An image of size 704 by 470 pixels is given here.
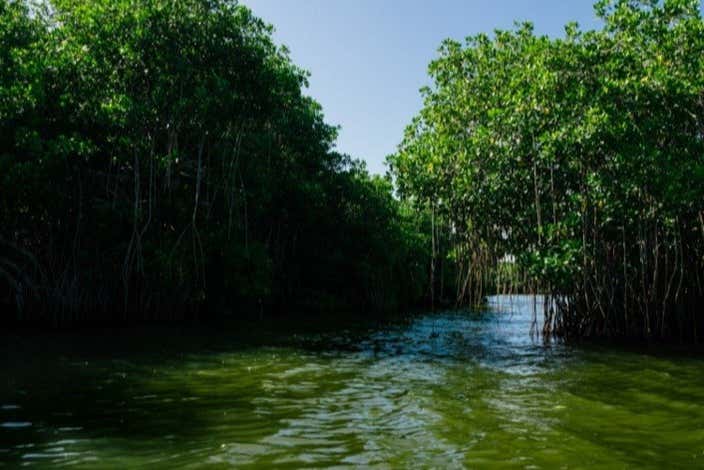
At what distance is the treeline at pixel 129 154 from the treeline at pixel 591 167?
645 centimetres

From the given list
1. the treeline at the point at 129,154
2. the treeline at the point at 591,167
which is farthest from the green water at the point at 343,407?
the treeline at the point at 129,154

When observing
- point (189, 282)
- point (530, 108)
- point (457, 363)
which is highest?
point (530, 108)

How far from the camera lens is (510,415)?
6496 mm

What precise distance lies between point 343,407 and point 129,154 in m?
13.1

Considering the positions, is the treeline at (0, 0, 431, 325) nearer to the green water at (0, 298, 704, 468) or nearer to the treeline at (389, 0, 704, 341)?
the green water at (0, 298, 704, 468)

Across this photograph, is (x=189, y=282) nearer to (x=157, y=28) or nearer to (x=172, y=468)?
(x=157, y=28)

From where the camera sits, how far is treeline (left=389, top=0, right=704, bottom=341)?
40.5 feet

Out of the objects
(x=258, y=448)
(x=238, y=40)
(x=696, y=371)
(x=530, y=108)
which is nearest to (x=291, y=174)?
(x=238, y=40)

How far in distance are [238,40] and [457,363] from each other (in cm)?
1223

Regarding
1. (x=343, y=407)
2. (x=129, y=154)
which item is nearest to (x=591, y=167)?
(x=343, y=407)

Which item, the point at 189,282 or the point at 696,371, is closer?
the point at 696,371

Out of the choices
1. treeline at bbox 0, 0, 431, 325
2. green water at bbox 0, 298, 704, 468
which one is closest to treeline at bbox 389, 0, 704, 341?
green water at bbox 0, 298, 704, 468

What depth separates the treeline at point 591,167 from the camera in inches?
486

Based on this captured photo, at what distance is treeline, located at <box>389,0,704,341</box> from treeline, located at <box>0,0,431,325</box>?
6.45 m
